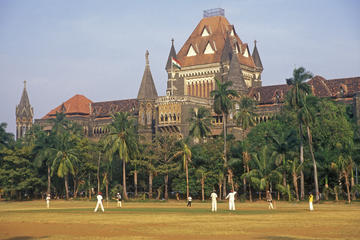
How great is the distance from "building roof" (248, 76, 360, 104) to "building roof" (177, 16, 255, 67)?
13.5m

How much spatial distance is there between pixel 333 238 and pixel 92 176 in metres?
70.0

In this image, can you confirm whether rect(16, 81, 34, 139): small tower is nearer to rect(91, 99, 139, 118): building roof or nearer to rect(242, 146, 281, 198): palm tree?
rect(91, 99, 139, 118): building roof

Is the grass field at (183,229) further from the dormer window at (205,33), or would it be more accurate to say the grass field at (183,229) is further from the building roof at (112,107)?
the dormer window at (205,33)

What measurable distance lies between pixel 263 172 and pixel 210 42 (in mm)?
65396

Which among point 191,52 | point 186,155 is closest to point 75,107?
point 191,52

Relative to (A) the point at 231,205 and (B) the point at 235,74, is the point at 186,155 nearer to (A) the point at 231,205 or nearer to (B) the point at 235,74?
(A) the point at 231,205

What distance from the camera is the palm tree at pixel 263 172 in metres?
71.6

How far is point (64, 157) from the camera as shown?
88.5 meters

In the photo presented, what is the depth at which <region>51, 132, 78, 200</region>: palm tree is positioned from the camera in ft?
286

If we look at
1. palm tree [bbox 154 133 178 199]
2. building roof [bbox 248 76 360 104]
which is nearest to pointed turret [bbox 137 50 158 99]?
building roof [bbox 248 76 360 104]

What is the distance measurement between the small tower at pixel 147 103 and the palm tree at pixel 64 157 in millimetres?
25605

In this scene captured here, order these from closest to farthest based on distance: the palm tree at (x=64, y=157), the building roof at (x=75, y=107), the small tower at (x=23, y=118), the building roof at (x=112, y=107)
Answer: the palm tree at (x=64, y=157) → the building roof at (x=112, y=107) → the building roof at (x=75, y=107) → the small tower at (x=23, y=118)

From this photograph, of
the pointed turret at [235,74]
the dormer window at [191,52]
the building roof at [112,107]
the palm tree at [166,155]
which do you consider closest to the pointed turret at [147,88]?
the building roof at [112,107]

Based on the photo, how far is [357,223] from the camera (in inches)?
1345
